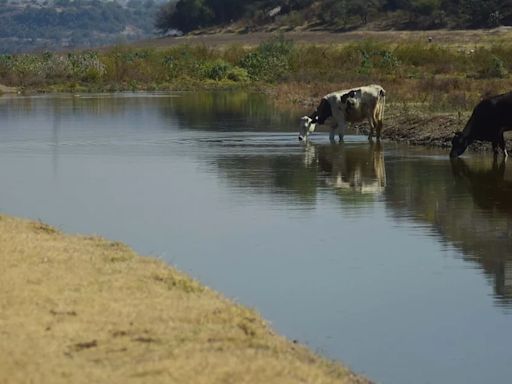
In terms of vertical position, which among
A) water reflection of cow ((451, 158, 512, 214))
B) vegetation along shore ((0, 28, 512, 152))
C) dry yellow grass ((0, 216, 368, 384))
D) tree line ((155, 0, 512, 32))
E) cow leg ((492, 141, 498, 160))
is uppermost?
tree line ((155, 0, 512, 32))

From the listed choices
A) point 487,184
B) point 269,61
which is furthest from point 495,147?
point 269,61

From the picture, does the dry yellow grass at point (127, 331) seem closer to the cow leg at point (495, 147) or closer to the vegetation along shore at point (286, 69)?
the cow leg at point (495, 147)

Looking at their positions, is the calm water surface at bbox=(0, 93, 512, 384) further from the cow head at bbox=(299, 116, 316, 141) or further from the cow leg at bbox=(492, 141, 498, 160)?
the cow head at bbox=(299, 116, 316, 141)

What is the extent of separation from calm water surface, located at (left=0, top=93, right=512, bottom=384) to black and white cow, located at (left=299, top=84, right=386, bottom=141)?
58cm

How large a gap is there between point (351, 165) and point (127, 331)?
14670 millimetres

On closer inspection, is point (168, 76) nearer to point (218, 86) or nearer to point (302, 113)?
point (218, 86)

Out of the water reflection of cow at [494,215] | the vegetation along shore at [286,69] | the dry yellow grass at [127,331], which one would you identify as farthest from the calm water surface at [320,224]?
the vegetation along shore at [286,69]

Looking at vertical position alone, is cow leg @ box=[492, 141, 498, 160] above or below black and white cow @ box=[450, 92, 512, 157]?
below

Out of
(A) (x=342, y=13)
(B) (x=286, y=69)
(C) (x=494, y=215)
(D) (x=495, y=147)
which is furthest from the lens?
(A) (x=342, y=13)

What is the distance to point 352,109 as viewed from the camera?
28.3 m

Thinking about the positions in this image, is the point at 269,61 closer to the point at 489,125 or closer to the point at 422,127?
the point at 422,127

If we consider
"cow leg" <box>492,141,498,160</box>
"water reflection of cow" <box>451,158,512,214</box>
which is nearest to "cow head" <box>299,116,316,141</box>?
"water reflection of cow" <box>451,158,512,214</box>

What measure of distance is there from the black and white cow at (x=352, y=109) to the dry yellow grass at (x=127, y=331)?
54.8ft

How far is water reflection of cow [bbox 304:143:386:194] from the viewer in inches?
797
